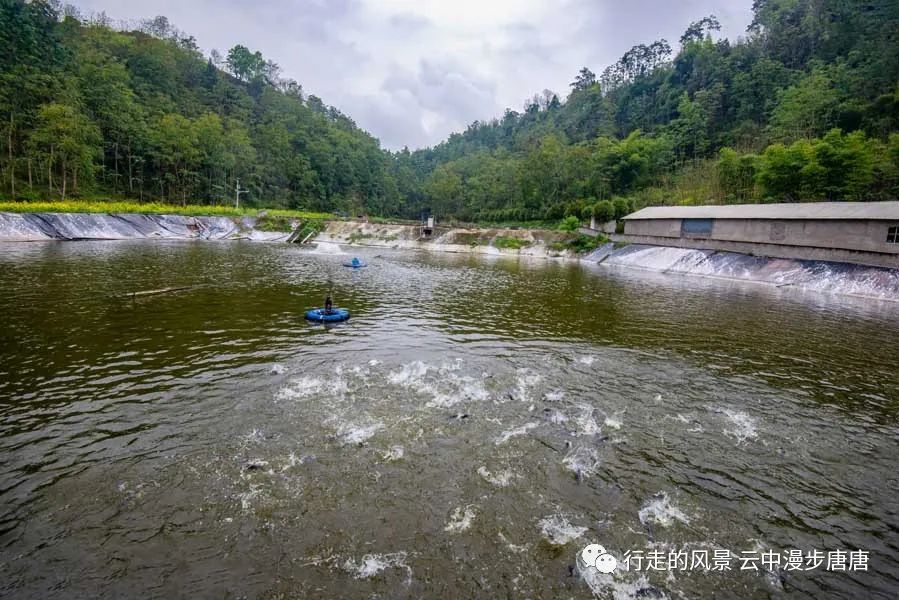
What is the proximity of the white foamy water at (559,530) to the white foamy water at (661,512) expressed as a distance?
1.33 m

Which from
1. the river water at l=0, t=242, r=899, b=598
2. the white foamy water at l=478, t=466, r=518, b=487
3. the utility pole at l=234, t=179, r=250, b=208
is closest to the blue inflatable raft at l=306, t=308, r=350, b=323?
the river water at l=0, t=242, r=899, b=598

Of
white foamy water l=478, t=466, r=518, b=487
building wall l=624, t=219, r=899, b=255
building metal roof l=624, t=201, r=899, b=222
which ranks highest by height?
building metal roof l=624, t=201, r=899, b=222

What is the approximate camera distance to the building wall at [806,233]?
1320 inches

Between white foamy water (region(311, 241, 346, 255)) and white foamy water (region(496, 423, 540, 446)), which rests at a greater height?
white foamy water (region(311, 241, 346, 255))

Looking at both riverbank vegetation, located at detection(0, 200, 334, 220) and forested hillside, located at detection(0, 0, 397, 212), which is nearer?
riverbank vegetation, located at detection(0, 200, 334, 220)

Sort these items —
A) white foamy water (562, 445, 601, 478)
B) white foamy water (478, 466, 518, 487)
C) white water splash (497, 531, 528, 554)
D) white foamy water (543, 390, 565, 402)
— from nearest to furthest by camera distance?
white water splash (497, 531, 528, 554)
white foamy water (478, 466, 518, 487)
white foamy water (562, 445, 601, 478)
white foamy water (543, 390, 565, 402)

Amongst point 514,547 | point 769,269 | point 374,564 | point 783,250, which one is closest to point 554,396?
point 514,547

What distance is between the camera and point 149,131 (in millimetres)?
78250

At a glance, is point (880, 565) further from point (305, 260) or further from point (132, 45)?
point (132, 45)

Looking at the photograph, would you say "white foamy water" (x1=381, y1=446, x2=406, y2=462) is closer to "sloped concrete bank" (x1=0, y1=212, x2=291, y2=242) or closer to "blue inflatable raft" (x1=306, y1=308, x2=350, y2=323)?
"blue inflatable raft" (x1=306, y1=308, x2=350, y2=323)

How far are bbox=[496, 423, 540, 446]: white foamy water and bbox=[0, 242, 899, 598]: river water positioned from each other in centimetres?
6

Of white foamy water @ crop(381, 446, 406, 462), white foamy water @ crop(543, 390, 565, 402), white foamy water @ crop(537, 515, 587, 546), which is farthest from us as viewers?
white foamy water @ crop(543, 390, 565, 402)

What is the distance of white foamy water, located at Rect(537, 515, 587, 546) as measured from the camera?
6.79 m

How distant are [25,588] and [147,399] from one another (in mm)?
6159
